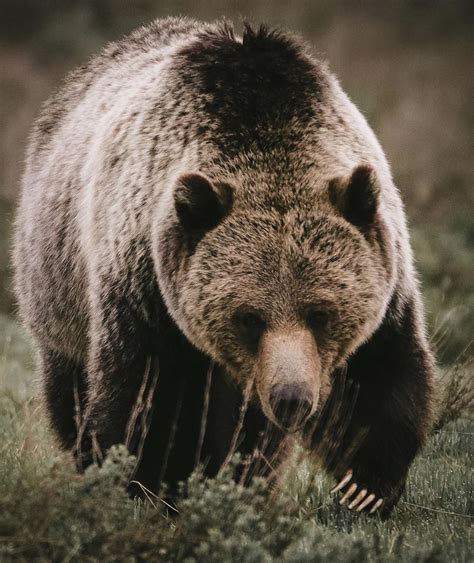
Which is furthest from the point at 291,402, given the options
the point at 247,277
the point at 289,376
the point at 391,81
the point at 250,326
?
the point at 391,81

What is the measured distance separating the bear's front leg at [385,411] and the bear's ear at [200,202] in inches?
37.2

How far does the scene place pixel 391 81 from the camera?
2059 centimetres

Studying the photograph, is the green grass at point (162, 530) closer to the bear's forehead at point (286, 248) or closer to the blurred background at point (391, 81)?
the bear's forehead at point (286, 248)

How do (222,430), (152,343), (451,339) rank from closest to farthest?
(152,343) → (222,430) → (451,339)

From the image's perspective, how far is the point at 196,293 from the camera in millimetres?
4398

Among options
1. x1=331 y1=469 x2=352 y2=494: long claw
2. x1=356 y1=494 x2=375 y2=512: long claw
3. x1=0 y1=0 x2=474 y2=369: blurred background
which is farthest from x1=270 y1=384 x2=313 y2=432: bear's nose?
x1=0 y1=0 x2=474 y2=369: blurred background

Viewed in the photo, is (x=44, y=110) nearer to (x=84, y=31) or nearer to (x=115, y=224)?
(x=115, y=224)

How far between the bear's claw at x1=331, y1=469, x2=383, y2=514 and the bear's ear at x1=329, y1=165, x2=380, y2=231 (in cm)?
112

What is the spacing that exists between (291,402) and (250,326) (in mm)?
448

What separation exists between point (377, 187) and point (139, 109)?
1387 mm

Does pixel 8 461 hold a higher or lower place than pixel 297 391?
lower

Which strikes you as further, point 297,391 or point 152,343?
point 152,343

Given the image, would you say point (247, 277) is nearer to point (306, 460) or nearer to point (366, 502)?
point (366, 502)

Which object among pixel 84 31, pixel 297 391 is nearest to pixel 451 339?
pixel 297 391
